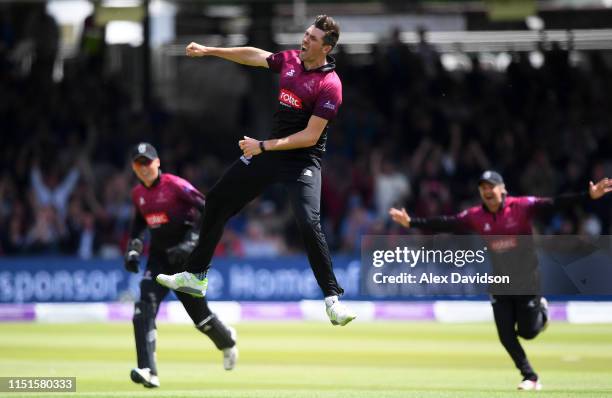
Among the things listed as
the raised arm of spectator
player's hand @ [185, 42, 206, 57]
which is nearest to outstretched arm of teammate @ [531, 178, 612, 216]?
player's hand @ [185, 42, 206, 57]

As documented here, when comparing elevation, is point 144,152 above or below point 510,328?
above

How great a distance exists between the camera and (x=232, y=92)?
1200 inches

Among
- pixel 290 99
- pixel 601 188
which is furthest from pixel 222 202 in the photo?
pixel 601 188

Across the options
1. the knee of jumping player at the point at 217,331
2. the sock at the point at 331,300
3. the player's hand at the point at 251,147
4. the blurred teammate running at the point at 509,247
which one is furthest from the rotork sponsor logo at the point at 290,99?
the knee of jumping player at the point at 217,331

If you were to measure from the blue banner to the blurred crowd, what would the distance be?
1.97ft

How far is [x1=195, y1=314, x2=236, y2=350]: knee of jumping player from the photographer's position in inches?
497

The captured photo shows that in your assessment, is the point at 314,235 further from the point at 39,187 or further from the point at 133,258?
the point at 39,187

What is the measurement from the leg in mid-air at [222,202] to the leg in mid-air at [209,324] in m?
1.71

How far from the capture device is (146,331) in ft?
A: 40.1

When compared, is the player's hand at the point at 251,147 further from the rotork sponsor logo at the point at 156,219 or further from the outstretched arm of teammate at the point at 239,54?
the rotork sponsor logo at the point at 156,219

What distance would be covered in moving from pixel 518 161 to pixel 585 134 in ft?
5.35

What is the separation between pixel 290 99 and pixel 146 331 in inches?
125

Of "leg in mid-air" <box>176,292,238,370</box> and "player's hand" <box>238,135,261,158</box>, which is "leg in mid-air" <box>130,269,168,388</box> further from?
"player's hand" <box>238,135,261,158</box>

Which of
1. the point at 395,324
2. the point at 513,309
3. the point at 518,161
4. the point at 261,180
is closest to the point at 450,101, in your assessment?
the point at 518,161
